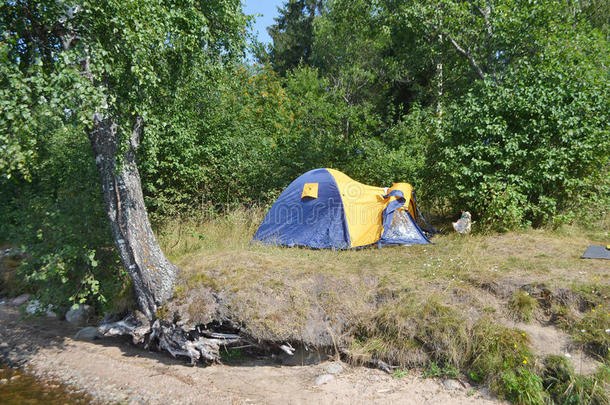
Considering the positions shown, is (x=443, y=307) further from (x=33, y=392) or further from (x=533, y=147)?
(x=33, y=392)

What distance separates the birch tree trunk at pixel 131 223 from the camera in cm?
545

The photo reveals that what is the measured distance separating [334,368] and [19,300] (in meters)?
7.54

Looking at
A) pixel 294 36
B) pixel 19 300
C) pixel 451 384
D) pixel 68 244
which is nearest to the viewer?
pixel 451 384

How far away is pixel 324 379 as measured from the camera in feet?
16.0

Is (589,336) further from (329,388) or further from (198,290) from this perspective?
(198,290)

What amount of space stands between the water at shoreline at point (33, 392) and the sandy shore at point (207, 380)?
128mm

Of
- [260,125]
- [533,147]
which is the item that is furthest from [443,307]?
[260,125]

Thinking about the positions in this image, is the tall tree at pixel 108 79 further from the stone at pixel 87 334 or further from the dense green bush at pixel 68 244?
the stone at pixel 87 334

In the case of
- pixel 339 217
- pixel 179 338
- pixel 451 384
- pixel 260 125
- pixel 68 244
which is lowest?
pixel 451 384

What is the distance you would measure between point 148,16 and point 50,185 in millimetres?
5856

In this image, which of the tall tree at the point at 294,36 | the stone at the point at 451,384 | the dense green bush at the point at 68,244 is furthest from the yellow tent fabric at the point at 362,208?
the tall tree at the point at 294,36

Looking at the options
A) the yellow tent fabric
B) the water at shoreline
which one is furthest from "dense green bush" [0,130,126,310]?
the yellow tent fabric

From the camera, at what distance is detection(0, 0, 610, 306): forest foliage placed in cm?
470

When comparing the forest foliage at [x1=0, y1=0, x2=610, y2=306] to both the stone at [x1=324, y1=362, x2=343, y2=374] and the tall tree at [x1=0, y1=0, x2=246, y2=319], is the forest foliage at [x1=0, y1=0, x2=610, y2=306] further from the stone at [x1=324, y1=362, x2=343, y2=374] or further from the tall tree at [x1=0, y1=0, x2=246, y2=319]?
the stone at [x1=324, y1=362, x2=343, y2=374]
